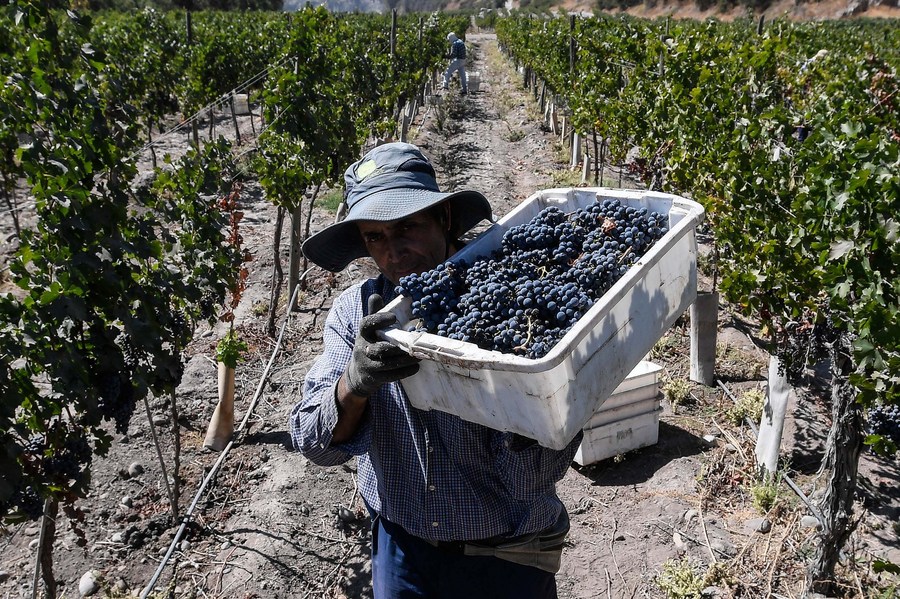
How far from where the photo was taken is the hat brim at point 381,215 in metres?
2.00

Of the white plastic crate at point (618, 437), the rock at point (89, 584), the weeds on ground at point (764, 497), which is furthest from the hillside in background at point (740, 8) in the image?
the rock at point (89, 584)

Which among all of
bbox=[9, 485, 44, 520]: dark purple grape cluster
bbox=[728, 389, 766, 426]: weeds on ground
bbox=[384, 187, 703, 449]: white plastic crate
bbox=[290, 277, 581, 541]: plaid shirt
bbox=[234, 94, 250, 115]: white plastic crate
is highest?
bbox=[384, 187, 703, 449]: white plastic crate

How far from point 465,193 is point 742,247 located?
2.66m

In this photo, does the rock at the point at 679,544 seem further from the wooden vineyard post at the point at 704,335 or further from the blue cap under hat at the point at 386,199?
the blue cap under hat at the point at 386,199

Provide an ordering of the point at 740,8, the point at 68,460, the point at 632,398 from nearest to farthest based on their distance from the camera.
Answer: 1. the point at 68,460
2. the point at 632,398
3. the point at 740,8

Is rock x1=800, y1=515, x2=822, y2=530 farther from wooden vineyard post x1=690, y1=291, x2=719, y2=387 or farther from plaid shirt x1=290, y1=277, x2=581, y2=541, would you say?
plaid shirt x1=290, y1=277, x2=581, y2=541

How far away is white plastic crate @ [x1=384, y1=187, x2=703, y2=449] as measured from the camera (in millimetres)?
1492

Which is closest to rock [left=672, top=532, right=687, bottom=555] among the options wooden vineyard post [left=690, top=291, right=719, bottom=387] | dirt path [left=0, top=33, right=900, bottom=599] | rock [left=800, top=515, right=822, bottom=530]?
dirt path [left=0, top=33, right=900, bottom=599]

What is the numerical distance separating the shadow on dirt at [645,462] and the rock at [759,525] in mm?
672

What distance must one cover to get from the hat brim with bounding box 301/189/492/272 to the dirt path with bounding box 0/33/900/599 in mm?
2239

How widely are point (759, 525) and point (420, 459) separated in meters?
2.96

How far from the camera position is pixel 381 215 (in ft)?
6.52

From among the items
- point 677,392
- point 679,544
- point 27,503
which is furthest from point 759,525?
point 27,503

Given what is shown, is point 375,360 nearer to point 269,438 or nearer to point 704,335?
→ point 269,438
